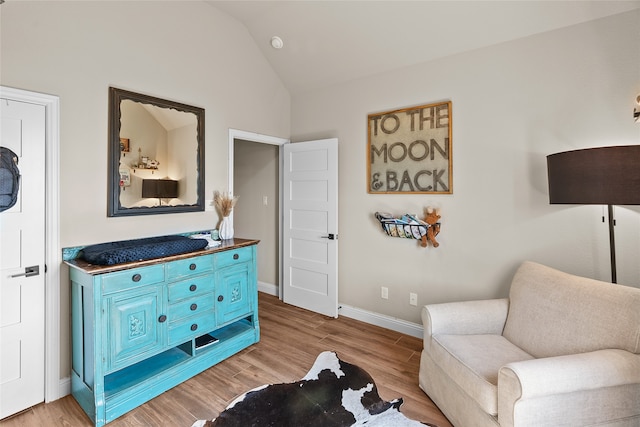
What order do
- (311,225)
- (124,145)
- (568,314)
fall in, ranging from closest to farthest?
(568,314) → (124,145) → (311,225)

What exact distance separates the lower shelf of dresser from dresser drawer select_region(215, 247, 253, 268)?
2.16ft

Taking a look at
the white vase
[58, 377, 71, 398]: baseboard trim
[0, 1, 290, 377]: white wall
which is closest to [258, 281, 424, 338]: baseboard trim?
the white vase

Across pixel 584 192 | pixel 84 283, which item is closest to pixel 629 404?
pixel 584 192

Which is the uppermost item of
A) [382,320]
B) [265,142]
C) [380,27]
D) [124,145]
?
[380,27]

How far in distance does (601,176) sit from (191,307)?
109 inches

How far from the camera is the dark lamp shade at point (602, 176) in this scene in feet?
5.05

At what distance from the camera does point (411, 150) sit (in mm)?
2943

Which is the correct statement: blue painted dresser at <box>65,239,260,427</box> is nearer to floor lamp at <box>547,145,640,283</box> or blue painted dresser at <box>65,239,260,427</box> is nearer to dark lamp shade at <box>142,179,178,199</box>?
dark lamp shade at <box>142,179,178,199</box>

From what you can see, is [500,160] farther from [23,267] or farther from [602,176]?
[23,267]

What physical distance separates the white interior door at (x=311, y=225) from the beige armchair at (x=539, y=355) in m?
1.52

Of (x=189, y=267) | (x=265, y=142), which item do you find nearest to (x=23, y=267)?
(x=189, y=267)

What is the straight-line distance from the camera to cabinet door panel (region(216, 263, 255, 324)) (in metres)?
2.56

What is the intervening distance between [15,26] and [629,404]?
157 inches

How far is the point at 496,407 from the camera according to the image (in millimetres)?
1455
